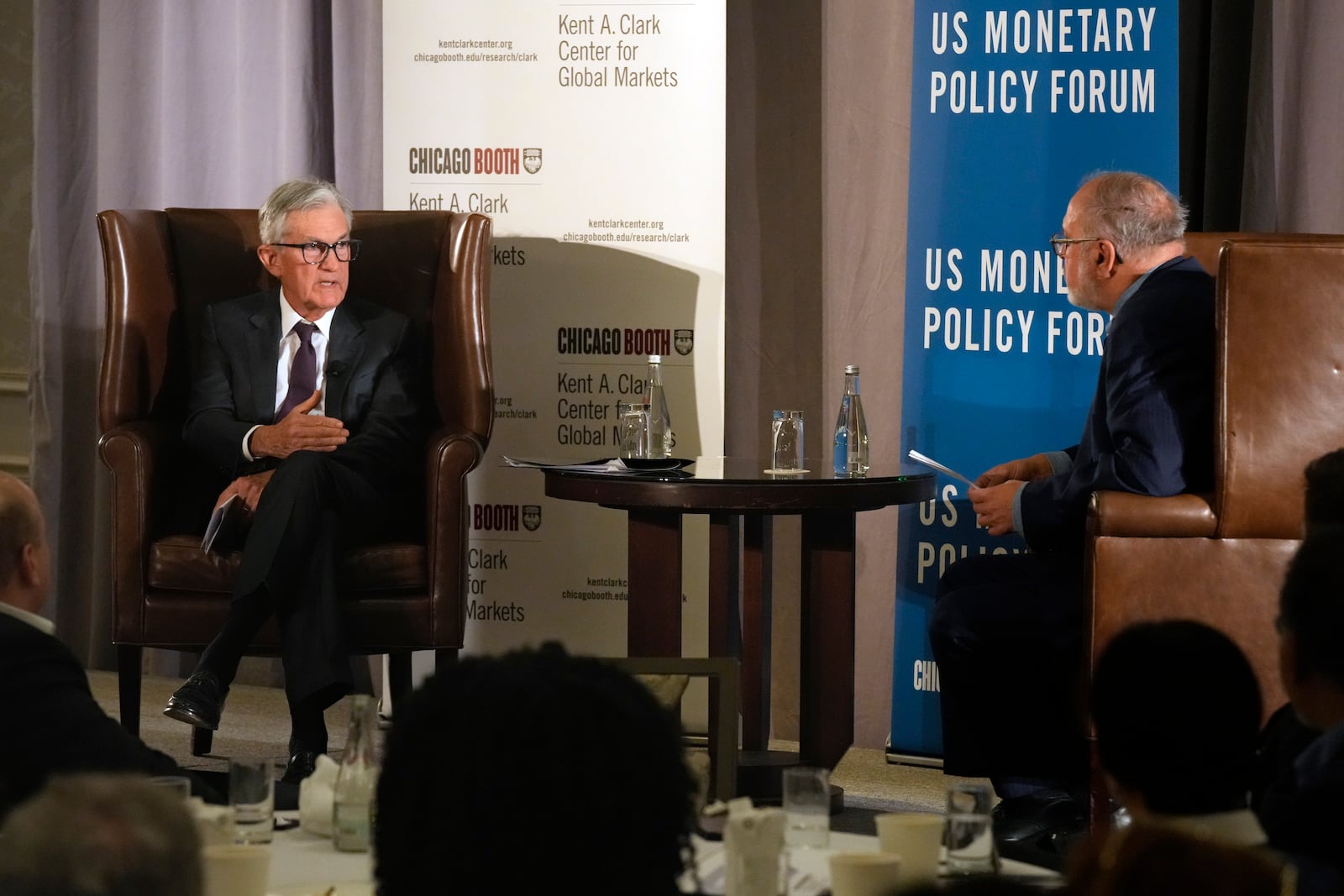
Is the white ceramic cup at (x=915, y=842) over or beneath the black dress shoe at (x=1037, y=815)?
over

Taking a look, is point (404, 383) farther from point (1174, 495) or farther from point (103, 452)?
point (1174, 495)

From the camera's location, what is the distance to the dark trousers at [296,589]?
131 inches

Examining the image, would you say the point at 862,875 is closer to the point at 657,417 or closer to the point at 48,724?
the point at 48,724

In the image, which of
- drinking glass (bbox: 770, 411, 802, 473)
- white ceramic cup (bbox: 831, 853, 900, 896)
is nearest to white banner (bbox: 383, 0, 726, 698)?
drinking glass (bbox: 770, 411, 802, 473)

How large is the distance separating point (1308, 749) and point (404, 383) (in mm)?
2487

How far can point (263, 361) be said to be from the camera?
3.73 m

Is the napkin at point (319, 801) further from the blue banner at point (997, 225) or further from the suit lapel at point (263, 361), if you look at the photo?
the blue banner at point (997, 225)

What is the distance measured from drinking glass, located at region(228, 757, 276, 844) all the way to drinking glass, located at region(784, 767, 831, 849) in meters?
0.52

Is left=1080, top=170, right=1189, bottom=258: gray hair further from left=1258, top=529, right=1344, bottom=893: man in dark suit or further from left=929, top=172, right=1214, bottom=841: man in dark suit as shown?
left=1258, top=529, right=1344, bottom=893: man in dark suit

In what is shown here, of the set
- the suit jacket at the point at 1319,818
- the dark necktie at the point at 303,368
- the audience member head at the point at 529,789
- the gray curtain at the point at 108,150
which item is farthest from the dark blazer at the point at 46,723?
the gray curtain at the point at 108,150

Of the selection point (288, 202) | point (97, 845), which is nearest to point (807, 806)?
point (97, 845)

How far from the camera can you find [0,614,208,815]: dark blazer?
5.13 ft

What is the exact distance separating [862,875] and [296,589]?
2.27 meters

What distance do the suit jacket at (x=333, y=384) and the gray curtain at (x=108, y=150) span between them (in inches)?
44.2
